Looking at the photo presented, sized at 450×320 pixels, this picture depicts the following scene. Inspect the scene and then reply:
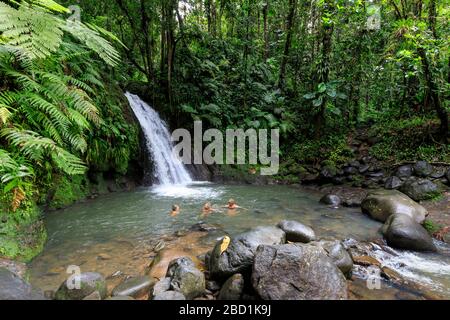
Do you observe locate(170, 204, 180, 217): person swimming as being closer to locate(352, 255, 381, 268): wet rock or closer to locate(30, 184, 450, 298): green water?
locate(30, 184, 450, 298): green water

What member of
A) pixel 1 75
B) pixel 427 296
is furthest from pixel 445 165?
pixel 1 75

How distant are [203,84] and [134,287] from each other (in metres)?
10.1

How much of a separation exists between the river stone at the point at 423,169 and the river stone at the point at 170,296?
7300 millimetres

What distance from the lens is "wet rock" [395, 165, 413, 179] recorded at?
770 centimetres

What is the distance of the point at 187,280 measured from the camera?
2879 millimetres

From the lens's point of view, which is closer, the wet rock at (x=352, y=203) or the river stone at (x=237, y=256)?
the river stone at (x=237, y=256)

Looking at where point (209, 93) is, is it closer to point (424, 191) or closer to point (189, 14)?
point (189, 14)

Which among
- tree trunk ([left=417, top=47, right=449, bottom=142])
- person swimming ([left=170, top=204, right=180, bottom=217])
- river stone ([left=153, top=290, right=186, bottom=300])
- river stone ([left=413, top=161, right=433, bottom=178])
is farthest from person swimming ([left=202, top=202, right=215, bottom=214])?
tree trunk ([left=417, top=47, right=449, bottom=142])

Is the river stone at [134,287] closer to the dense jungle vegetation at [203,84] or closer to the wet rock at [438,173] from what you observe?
the dense jungle vegetation at [203,84]

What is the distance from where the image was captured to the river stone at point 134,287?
9.33ft

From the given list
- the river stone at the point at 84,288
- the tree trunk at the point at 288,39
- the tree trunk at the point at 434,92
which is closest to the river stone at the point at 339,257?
the river stone at the point at 84,288

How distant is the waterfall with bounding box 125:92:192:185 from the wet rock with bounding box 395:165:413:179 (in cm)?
622
